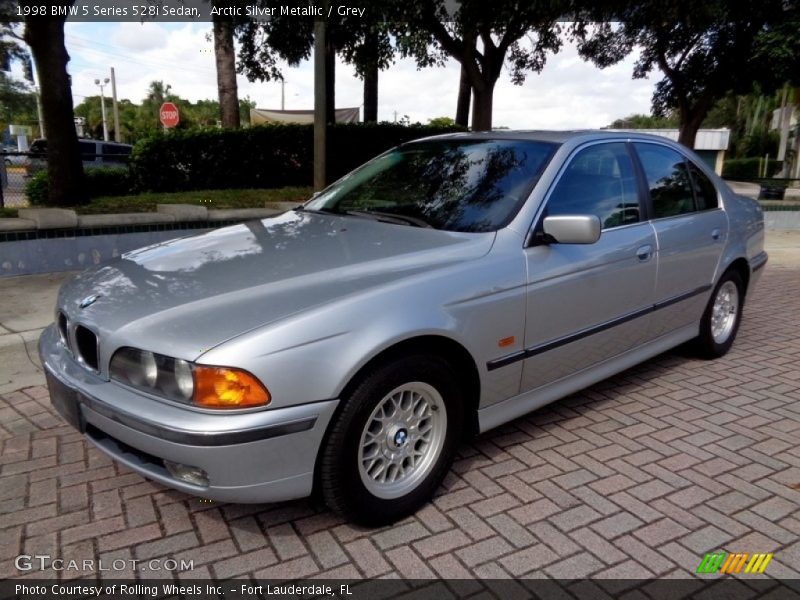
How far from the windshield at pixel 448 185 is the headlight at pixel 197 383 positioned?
1406 millimetres

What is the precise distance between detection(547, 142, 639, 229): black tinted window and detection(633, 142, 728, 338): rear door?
217 millimetres

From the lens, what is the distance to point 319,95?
23.6 feet

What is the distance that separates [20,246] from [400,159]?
4212mm

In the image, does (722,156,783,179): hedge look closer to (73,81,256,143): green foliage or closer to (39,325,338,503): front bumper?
(73,81,256,143): green foliage

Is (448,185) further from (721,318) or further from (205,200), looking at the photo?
(205,200)

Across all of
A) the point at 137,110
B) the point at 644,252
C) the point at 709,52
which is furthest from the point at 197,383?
the point at 137,110

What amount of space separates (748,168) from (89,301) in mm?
50970

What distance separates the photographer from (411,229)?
3240 mm

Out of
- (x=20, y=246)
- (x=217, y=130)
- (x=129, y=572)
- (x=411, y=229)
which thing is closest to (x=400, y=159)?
(x=411, y=229)

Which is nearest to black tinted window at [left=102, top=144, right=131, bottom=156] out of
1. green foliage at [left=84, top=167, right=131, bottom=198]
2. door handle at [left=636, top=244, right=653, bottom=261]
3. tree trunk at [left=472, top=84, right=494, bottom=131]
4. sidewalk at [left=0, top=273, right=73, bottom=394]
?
green foliage at [left=84, top=167, right=131, bottom=198]

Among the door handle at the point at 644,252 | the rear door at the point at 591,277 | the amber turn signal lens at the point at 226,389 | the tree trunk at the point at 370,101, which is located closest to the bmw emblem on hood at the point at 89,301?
the amber turn signal lens at the point at 226,389

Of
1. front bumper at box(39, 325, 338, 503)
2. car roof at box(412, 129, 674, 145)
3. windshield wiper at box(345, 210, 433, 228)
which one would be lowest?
front bumper at box(39, 325, 338, 503)

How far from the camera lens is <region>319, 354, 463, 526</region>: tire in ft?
7.98

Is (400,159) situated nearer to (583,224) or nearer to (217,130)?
(583,224)
